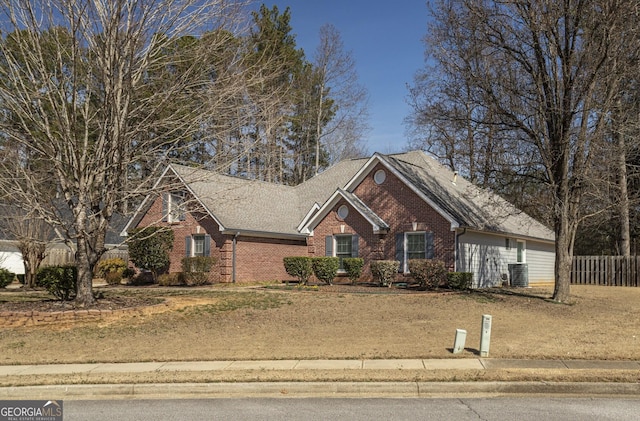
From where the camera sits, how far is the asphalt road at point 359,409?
7564mm

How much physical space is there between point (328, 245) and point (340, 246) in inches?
22.1

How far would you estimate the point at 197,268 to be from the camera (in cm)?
2653

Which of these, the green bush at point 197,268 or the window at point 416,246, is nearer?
the window at point 416,246

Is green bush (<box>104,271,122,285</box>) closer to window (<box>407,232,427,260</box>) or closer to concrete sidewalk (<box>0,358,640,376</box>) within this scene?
window (<box>407,232,427,260</box>)

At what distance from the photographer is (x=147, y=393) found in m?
9.08

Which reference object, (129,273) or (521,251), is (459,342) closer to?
(521,251)

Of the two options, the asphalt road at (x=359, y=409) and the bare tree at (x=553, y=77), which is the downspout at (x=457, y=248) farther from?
the asphalt road at (x=359, y=409)

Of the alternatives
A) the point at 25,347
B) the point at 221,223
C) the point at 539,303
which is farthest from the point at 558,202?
the point at 25,347

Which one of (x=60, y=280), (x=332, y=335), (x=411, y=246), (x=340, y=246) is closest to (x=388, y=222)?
(x=411, y=246)

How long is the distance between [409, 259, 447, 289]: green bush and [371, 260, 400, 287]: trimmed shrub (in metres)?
1.24

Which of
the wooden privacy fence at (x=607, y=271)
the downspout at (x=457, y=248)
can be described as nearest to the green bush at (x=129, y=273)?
the downspout at (x=457, y=248)

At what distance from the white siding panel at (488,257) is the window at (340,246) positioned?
16.2ft

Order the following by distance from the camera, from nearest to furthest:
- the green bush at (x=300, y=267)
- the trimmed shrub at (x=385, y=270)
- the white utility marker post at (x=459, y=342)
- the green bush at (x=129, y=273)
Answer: the white utility marker post at (x=459, y=342) → the trimmed shrub at (x=385, y=270) → the green bush at (x=300, y=267) → the green bush at (x=129, y=273)

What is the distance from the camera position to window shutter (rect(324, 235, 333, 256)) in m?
26.9
